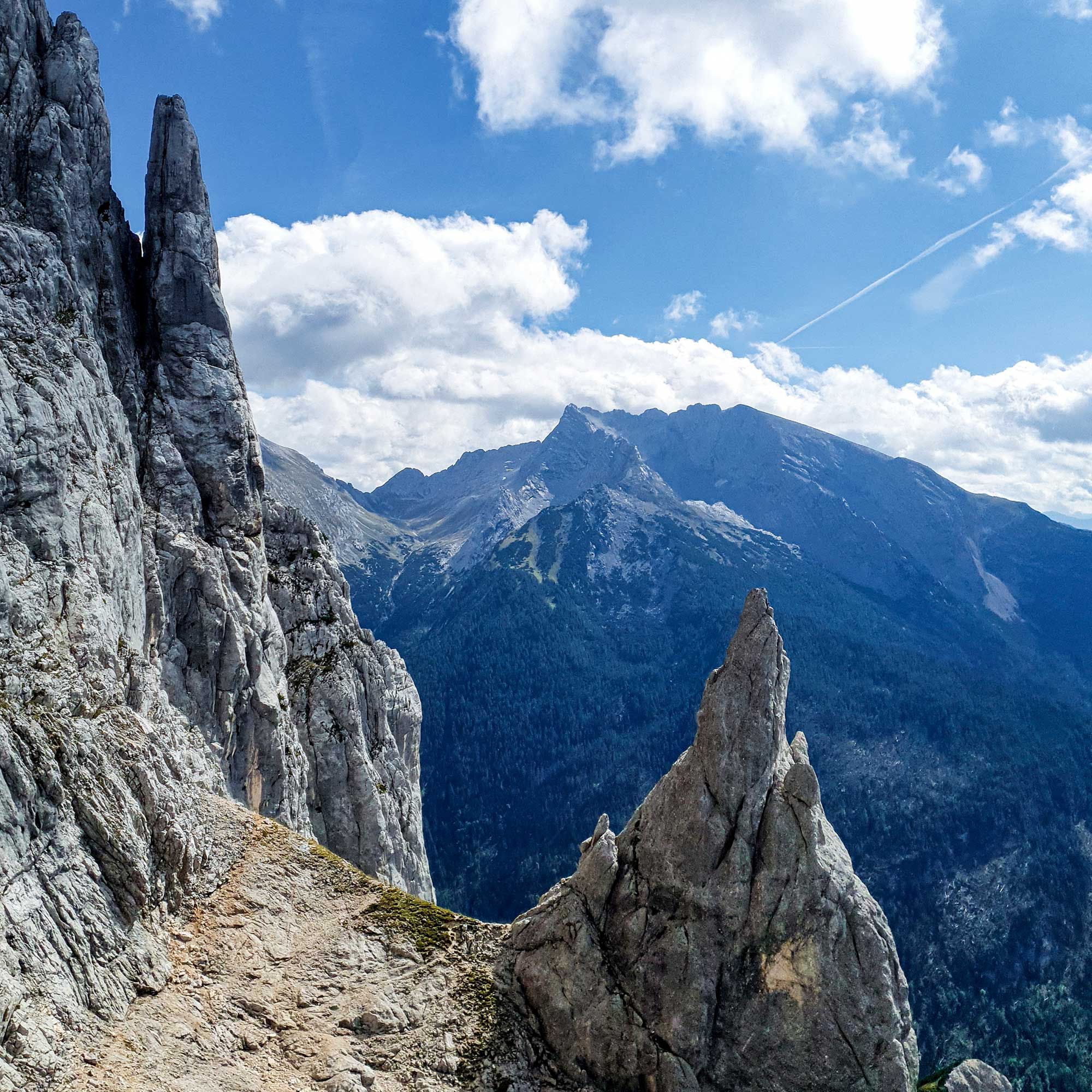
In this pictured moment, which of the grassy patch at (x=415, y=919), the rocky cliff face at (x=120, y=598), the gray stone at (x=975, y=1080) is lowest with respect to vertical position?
the gray stone at (x=975, y=1080)

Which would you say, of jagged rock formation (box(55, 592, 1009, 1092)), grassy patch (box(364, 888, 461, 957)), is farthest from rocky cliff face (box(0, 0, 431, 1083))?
grassy patch (box(364, 888, 461, 957))

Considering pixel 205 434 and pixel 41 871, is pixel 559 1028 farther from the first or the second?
pixel 205 434

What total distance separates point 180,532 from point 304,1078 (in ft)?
102

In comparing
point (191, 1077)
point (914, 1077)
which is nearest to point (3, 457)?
point (191, 1077)

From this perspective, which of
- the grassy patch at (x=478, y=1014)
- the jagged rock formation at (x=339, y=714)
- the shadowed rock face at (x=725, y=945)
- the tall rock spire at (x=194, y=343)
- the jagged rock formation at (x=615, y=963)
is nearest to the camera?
the jagged rock formation at (x=615, y=963)

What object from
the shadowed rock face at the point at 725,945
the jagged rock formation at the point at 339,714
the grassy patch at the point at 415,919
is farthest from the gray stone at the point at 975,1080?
the jagged rock formation at the point at 339,714

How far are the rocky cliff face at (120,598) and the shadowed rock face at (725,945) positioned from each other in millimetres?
15637

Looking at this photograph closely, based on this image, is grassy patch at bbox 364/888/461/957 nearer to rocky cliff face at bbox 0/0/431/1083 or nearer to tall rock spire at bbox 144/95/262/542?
rocky cliff face at bbox 0/0/431/1083

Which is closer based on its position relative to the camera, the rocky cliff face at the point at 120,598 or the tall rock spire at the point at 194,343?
the rocky cliff face at the point at 120,598

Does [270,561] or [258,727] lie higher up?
[270,561]

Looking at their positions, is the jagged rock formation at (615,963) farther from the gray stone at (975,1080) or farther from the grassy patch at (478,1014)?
the gray stone at (975,1080)

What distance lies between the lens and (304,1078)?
24656mm

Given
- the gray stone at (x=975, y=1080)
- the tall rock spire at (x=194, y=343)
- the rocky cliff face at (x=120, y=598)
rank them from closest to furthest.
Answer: the rocky cliff face at (x=120, y=598) < the gray stone at (x=975, y=1080) < the tall rock spire at (x=194, y=343)

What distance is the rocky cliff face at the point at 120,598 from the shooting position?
2331cm
